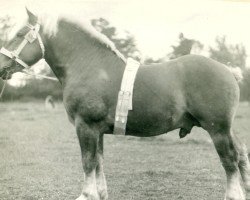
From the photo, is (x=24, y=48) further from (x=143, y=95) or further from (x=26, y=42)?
(x=143, y=95)

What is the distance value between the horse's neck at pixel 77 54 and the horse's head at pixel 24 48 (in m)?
0.12

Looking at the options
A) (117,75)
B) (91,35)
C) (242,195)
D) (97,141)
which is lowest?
(242,195)

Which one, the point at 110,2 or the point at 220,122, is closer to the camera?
the point at 220,122

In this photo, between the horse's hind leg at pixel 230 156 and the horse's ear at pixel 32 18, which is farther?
the horse's ear at pixel 32 18

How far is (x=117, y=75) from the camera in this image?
3531mm

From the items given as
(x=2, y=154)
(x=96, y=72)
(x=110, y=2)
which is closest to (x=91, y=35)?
(x=96, y=72)

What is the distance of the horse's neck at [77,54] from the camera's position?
358cm

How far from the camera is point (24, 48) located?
3.62 m

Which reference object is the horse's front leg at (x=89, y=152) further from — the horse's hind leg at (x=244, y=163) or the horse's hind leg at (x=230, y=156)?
the horse's hind leg at (x=244, y=163)

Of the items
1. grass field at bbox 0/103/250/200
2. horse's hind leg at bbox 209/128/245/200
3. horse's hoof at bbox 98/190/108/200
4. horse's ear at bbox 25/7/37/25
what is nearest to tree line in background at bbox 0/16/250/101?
grass field at bbox 0/103/250/200

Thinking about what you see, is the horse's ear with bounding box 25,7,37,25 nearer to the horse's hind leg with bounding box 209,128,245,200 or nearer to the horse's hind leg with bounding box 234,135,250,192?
the horse's hind leg with bounding box 209,128,245,200

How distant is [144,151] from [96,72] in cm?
380

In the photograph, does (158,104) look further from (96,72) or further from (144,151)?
(144,151)

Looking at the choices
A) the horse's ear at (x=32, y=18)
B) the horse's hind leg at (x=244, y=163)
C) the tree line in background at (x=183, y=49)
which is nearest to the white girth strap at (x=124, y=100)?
the horse's ear at (x=32, y=18)
